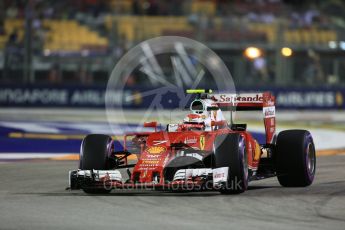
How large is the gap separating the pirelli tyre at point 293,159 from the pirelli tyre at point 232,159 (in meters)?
1.49

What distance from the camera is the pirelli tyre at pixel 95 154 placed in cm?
1176

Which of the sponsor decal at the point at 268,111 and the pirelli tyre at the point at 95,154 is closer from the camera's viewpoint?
the pirelli tyre at the point at 95,154

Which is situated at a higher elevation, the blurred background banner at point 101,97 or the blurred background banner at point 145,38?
the blurred background banner at point 145,38

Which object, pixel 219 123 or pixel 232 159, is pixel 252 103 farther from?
pixel 232 159

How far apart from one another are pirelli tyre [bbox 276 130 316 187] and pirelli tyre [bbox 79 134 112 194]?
8.28 feet

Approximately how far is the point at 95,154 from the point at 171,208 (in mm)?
1924

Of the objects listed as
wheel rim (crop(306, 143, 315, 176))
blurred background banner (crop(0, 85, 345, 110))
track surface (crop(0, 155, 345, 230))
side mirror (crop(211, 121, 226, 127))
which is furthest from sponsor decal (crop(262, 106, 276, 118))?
blurred background banner (crop(0, 85, 345, 110))

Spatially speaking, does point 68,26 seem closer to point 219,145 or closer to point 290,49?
point 290,49

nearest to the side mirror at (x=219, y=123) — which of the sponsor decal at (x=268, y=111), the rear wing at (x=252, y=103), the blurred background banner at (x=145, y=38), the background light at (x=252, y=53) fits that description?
the rear wing at (x=252, y=103)

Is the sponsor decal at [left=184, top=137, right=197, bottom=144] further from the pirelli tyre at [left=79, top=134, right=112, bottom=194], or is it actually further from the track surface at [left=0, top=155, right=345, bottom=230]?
the pirelli tyre at [left=79, top=134, right=112, bottom=194]

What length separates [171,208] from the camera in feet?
33.7

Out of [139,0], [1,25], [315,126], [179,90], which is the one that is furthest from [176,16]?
[179,90]

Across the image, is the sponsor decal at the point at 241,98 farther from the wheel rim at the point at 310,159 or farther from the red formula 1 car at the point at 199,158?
the wheel rim at the point at 310,159

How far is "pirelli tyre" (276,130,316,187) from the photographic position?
12766mm
